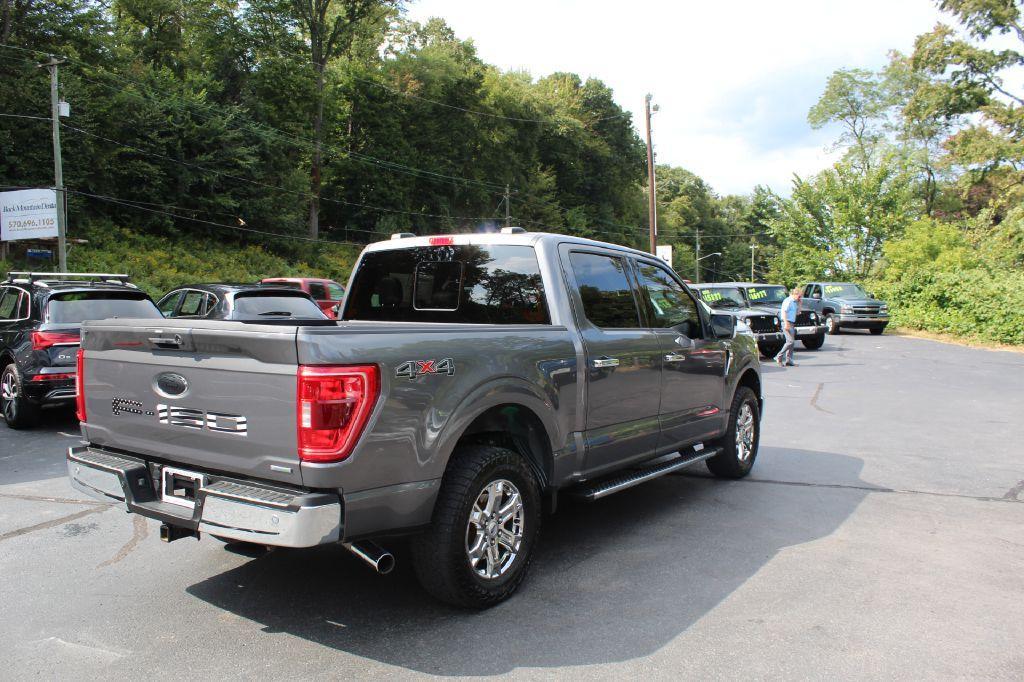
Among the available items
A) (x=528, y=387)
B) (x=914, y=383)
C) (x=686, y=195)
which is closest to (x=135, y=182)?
(x=914, y=383)

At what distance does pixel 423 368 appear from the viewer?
11.0 feet

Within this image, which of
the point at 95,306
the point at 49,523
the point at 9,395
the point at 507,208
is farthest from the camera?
the point at 507,208

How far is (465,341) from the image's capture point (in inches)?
143

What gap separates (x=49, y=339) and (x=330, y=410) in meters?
7.26

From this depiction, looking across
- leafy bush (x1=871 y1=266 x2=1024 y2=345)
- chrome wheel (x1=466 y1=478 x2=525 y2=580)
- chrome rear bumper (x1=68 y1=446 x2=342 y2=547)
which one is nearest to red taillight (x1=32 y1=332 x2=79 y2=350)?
chrome rear bumper (x1=68 y1=446 x2=342 y2=547)

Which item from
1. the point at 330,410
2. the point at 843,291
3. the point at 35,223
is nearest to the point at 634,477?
the point at 330,410

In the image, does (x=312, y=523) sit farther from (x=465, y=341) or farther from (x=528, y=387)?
(x=528, y=387)

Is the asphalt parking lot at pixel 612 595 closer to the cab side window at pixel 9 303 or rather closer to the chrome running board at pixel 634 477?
the chrome running board at pixel 634 477

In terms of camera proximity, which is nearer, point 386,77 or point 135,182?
point 135,182

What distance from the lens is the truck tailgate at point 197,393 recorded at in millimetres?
3088

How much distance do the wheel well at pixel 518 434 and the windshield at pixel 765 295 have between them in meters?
17.8

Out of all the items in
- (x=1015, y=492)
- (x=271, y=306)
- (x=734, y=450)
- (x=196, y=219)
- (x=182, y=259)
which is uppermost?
(x=196, y=219)

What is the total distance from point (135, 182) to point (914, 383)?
29974 mm

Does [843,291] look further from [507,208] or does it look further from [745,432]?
[507,208]
